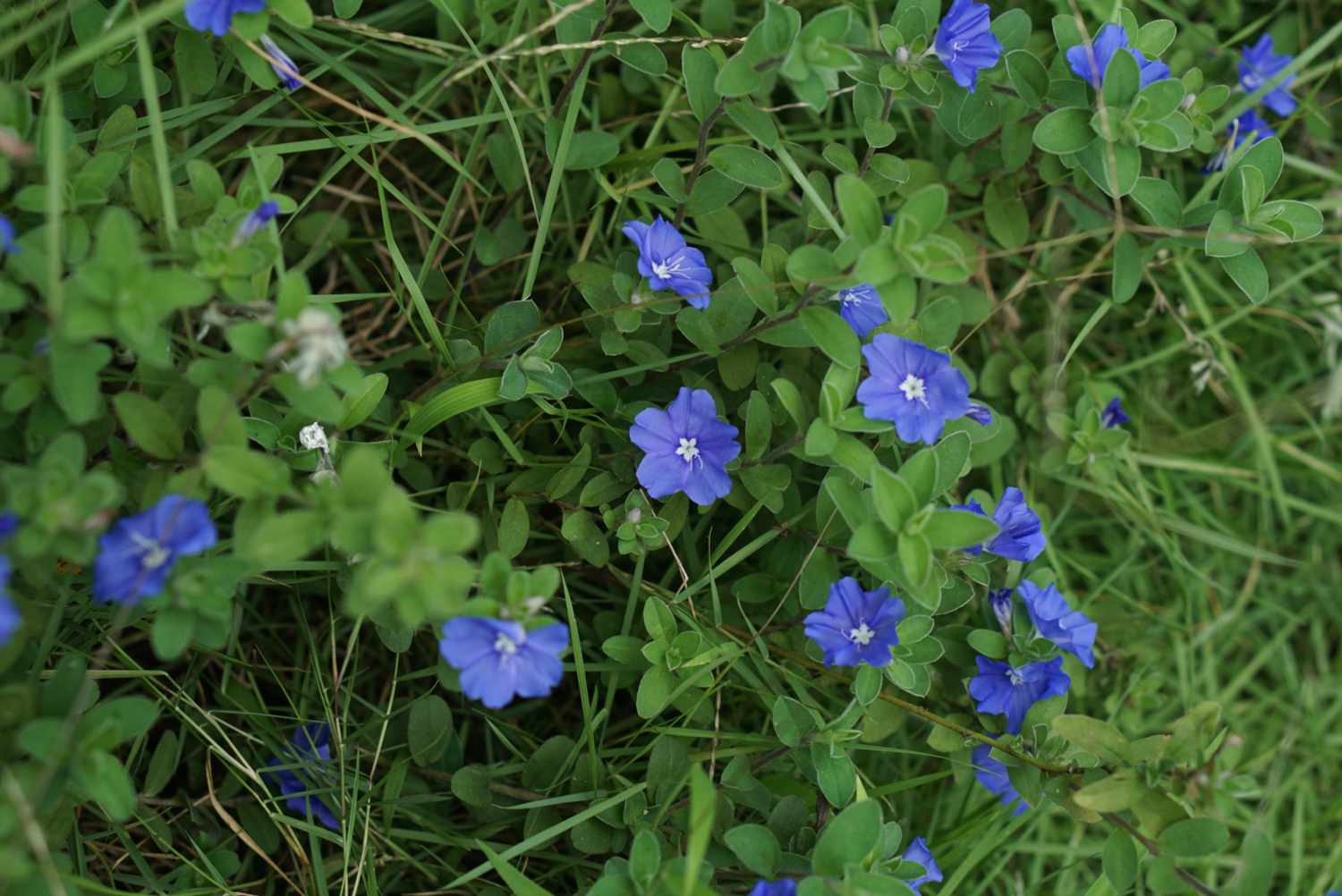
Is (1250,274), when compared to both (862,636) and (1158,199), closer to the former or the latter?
(1158,199)

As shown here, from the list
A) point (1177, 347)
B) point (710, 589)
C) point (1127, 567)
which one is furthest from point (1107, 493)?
point (710, 589)

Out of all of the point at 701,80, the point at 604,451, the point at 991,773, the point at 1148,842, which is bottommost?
the point at 991,773

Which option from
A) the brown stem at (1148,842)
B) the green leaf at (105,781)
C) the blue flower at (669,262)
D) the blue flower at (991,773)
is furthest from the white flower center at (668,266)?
the brown stem at (1148,842)

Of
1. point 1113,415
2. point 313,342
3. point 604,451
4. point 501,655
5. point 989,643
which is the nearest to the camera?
point 313,342

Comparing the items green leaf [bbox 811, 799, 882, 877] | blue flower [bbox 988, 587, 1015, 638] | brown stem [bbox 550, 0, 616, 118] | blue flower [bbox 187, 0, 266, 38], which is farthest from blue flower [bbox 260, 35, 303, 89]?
blue flower [bbox 988, 587, 1015, 638]

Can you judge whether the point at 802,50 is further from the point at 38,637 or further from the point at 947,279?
the point at 38,637

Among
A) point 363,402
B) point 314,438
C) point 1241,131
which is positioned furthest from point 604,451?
point 1241,131
